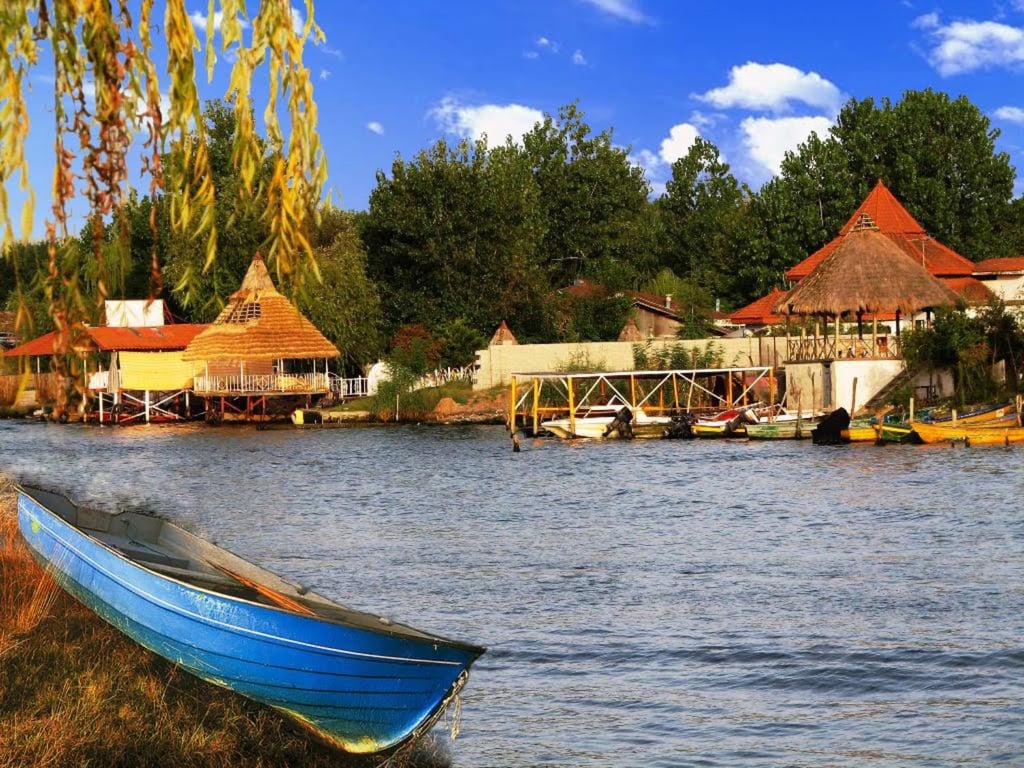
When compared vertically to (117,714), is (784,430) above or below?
above

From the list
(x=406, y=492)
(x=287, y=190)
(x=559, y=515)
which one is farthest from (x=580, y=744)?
(x=406, y=492)

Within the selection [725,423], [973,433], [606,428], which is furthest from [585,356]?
[973,433]

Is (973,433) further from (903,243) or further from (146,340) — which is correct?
(146,340)

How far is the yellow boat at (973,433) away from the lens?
140 feet

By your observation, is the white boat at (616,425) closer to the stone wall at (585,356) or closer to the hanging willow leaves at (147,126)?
the stone wall at (585,356)

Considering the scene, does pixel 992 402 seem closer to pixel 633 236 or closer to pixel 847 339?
pixel 847 339

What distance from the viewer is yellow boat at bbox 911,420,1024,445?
4269 centimetres

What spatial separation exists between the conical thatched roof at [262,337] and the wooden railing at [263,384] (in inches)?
57.2

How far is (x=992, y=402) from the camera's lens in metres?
46.2

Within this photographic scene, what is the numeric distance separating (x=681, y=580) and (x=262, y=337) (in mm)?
48582

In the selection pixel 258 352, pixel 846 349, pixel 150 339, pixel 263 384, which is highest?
pixel 150 339

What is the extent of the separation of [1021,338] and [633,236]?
1986 inches

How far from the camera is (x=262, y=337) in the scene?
67.2m

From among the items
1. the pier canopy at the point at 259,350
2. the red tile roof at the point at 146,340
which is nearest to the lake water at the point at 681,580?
the pier canopy at the point at 259,350
